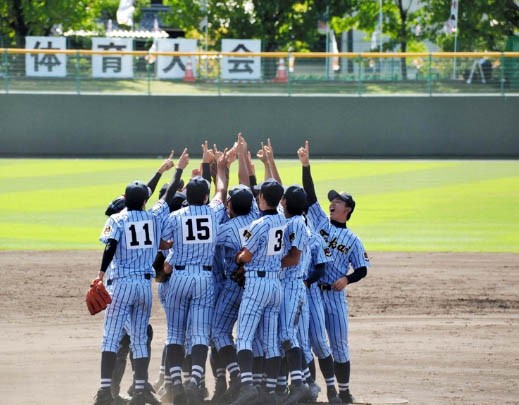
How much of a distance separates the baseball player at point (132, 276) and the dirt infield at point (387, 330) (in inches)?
23.5

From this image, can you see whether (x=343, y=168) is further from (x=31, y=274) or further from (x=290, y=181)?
(x=31, y=274)

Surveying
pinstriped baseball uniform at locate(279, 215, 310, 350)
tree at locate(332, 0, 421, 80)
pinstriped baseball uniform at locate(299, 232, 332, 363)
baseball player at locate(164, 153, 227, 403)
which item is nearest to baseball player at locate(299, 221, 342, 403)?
pinstriped baseball uniform at locate(299, 232, 332, 363)

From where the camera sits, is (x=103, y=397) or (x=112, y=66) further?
(x=112, y=66)

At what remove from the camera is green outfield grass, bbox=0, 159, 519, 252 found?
59.6ft

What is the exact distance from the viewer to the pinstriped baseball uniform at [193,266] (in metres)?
8.69

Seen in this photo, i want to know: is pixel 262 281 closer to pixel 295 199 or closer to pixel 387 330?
pixel 295 199

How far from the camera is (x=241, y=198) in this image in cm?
880

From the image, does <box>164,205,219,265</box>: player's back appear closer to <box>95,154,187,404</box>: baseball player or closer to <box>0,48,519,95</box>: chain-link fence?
<box>95,154,187,404</box>: baseball player

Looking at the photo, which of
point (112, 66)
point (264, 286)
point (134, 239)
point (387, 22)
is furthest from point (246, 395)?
point (387, 22)

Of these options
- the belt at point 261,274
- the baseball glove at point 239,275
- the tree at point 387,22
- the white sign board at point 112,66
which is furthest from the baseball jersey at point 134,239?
the tree at point 387,22

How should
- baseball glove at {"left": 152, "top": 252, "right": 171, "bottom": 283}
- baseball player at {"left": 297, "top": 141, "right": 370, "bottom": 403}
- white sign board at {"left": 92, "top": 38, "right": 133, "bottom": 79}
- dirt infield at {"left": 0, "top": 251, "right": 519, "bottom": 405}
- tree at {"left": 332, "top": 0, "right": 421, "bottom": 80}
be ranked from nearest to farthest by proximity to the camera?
baseball player at {"left": 297, "top": 141, "right": 370, "bottom": 403}
baseball glove at {"left": 152, "top": 252, "right": 171, "bottom": 283}
dirt infield at {"left": 0, "top": 251, "right": 519, "bottom": 405}
white sign board at {"left": 92, "top": 38, "right": 133, "bottom": 79}
tree at {"left": 332, "top": 0, "right": 421, "bottom": 80}

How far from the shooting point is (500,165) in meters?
30.0

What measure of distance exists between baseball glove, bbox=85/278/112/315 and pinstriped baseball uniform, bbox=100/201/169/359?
136 mm

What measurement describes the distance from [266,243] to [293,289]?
59cm
